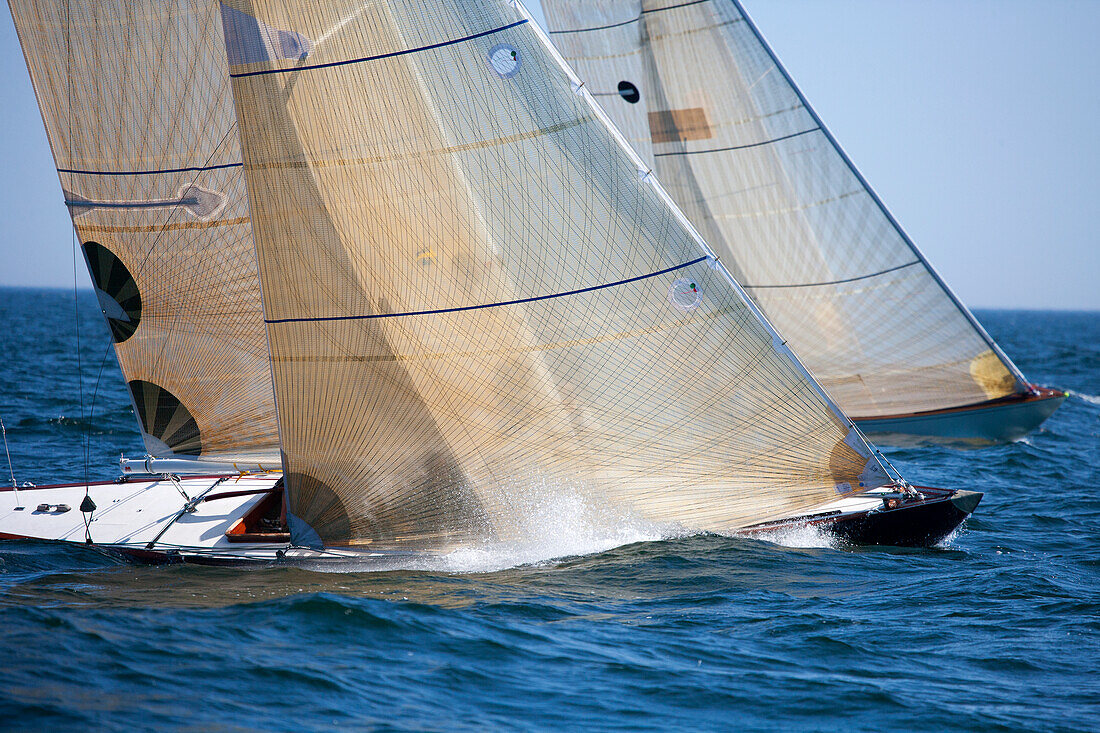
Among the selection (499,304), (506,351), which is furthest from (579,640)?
(499,304)

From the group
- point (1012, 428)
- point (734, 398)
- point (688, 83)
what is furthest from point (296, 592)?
point (1012, 428)

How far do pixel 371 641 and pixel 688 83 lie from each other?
36.0 feet

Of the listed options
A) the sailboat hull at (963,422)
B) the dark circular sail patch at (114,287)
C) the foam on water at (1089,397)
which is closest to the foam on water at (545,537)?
the dark circular sail patch at (114,287)

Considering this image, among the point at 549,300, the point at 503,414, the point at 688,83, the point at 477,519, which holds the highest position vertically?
the point at 688,83

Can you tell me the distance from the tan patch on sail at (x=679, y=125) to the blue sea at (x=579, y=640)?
760cm

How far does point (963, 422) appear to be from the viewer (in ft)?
52.9

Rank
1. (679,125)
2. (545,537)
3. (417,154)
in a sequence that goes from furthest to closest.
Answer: (679,125)
(545,537)
(417,154)

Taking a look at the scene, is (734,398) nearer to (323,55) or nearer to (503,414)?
(503,414)

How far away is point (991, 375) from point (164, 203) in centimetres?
1291

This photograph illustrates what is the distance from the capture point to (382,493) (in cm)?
828

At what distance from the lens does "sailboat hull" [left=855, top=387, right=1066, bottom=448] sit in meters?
15.9

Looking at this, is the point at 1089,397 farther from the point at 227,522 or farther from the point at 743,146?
the point at 227,522

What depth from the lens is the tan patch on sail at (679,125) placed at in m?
15.0

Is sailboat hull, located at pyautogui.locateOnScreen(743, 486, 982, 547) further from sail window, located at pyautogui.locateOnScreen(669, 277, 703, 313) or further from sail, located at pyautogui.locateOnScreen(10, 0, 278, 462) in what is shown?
sail, located at pyautogui.locateOnScreen(10, 0, 278, 462)
